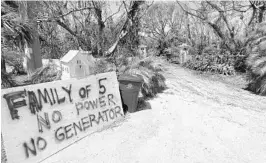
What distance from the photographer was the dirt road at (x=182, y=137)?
2.50m

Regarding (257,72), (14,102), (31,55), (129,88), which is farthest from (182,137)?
(257,72)

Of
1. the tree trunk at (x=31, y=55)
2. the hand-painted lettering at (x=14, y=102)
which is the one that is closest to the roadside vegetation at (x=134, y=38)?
the tree trunk at (x=31, y=55)

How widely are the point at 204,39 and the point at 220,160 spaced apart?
11125 mm

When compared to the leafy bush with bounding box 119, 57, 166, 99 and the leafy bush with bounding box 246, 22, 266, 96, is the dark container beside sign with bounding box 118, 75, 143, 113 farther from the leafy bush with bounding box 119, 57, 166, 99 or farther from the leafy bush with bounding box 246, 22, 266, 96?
the leafy bush with bounding box 246, 22, 266, 96

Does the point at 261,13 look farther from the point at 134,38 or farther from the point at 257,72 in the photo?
the point at 134,38

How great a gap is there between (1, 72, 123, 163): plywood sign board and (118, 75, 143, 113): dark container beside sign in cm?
33

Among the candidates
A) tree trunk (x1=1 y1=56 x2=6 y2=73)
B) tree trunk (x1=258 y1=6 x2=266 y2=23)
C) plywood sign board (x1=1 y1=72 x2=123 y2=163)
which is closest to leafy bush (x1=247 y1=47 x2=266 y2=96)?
plywood sign board (x1=1 y1=72 x2=123 y2=163)

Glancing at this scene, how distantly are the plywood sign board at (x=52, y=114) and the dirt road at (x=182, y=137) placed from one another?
0.20 meters

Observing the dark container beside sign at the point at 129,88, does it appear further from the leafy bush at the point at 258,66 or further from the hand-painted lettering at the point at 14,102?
the leafy bush at the point at 258,66

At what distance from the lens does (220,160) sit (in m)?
2.43

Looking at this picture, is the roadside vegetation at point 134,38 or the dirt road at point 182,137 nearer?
the dirt road at point 182,137

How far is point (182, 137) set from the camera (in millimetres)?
3012

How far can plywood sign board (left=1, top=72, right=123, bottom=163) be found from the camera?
2217mm

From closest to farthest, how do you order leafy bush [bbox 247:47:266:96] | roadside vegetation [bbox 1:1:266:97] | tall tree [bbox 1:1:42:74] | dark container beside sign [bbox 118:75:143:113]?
tall tree [bbox 1:1:42:74] < roadside vegetation [bbox 1:1:266:97] < dark container beside sign [bbox 118:75:143:113] < leafy bush [bbox 247:47:266:96]
